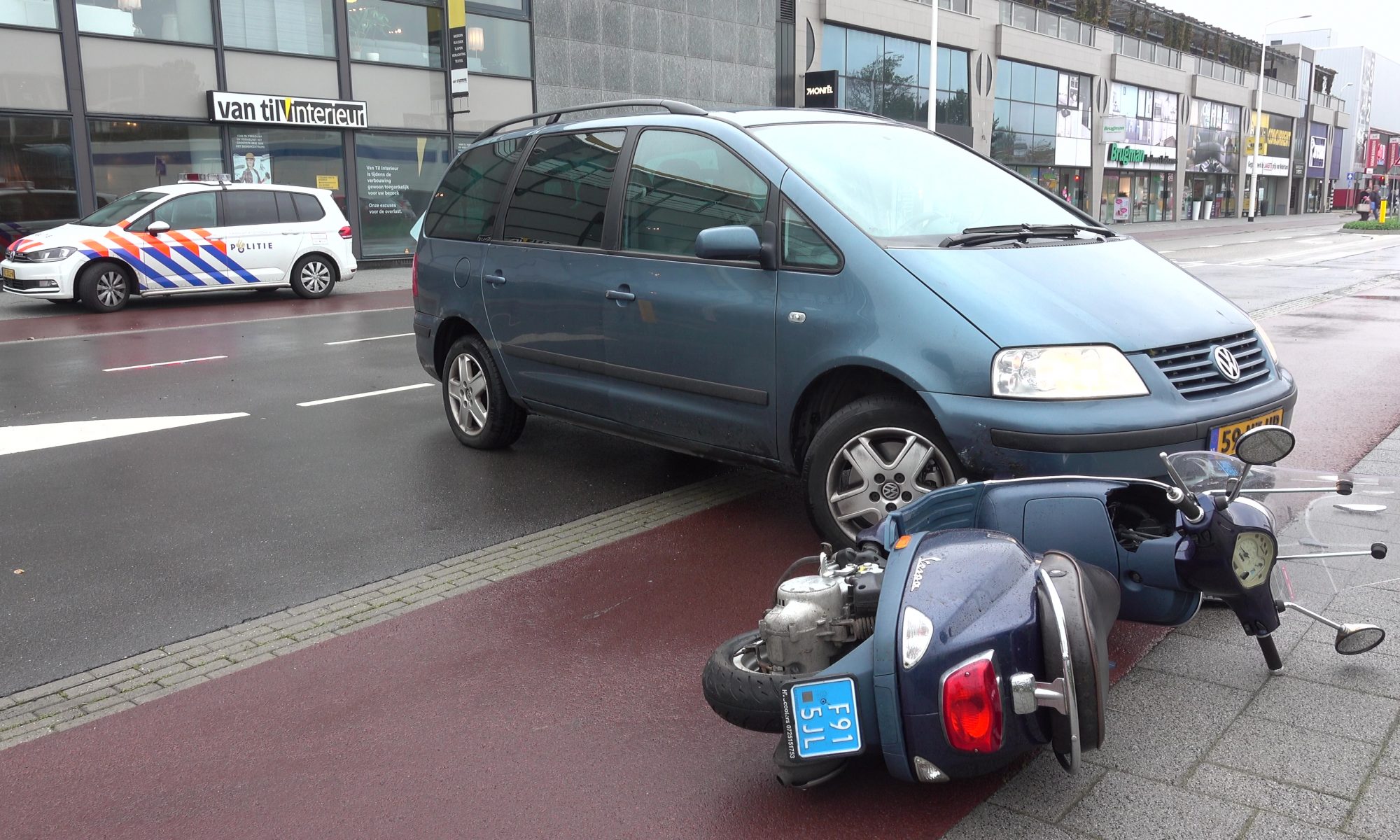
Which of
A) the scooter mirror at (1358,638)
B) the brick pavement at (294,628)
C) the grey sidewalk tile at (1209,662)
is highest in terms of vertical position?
the scooter mirror at (1358,638)

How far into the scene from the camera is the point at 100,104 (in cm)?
1981

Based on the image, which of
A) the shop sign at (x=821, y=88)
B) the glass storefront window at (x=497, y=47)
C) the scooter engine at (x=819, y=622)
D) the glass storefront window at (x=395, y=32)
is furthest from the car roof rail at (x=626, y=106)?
the shop sign at (x=821, y=88)

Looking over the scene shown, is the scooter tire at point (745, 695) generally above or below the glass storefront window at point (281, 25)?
below

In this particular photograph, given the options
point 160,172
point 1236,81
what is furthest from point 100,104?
point 1236,81

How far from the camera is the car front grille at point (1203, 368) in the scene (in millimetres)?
4172

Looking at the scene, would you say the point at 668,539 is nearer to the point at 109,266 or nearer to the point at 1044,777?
the point at 1044,777

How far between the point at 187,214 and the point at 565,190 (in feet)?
41.4

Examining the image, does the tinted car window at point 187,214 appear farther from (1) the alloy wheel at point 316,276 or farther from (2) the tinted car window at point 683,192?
(2) the tinted car window at point 683,192

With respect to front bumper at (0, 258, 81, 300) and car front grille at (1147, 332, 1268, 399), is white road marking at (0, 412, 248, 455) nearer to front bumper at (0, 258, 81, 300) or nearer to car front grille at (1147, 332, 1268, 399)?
car front grille at (1147, 332, 1268, 399)

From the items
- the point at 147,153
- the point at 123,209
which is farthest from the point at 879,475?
the point at 147,153

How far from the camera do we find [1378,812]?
2748 millimetres

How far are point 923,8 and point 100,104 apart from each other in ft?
98.4

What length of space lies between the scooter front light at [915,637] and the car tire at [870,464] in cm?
170

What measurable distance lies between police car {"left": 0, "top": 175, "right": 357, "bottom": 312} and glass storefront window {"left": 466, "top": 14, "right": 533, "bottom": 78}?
8149 millimetres
